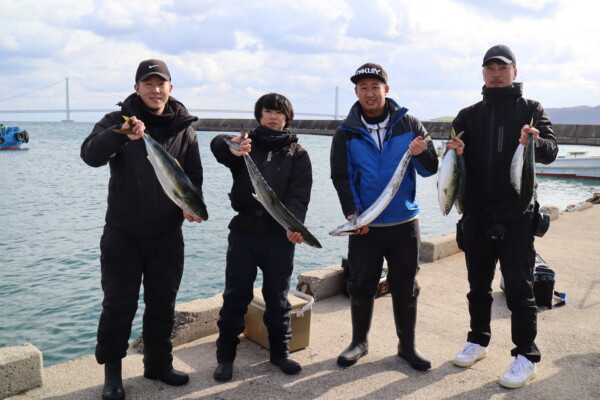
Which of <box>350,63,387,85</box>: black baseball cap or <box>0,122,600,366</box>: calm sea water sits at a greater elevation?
<box>350,63,387,85</box>: black baseball cap

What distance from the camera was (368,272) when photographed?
4598 mm

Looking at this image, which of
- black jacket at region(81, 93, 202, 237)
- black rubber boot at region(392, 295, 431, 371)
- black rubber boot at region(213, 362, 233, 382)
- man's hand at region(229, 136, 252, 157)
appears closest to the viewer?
black jacket at region(81, 93, 202, 237)

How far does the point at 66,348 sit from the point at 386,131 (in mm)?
6321

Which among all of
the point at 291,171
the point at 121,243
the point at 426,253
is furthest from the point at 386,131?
the point at 426,253

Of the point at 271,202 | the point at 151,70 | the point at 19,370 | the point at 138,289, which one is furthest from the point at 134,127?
the point at 19,370

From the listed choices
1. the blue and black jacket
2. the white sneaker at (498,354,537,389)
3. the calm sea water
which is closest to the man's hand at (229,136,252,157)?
the blue and black jacket

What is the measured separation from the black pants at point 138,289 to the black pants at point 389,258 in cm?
163

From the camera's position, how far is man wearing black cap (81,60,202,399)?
3.82 metres

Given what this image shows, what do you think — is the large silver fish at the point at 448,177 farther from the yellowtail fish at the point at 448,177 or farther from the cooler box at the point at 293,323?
the cooler box at the point at 293,323

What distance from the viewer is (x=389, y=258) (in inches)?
180

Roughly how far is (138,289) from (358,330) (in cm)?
212

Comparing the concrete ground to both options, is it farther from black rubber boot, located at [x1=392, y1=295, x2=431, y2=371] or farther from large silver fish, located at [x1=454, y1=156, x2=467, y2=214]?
large silver fish, located at [x1=454, y1=156, x2=467, y2=214]

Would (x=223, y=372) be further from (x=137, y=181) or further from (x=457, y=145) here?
(x=457, y=145)

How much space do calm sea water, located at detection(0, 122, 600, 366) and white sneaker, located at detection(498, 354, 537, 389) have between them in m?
6.11
